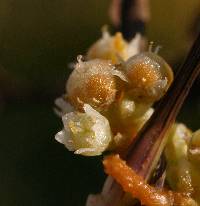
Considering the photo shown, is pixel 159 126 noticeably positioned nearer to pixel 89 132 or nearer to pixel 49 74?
pixel 89 132

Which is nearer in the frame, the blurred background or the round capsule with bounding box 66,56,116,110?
the round capsule with bounding box 66,56,116,110

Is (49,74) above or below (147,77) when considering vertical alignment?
below

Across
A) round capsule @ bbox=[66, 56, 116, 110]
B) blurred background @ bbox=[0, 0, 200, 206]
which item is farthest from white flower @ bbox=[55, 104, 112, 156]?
blurred background @ bbox=[0, 0, 200, 206]

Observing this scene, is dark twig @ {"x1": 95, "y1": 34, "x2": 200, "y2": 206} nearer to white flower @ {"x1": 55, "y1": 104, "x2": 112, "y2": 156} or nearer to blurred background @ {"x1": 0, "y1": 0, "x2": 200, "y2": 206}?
white flower @ {"x1": 55, "y1": 104, "x2": 112, "y2": 156}

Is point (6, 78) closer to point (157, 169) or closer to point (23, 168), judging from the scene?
point (23, 168)

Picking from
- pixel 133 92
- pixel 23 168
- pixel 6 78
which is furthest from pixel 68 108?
pixel 6 78

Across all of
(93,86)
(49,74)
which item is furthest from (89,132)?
(49,74)
